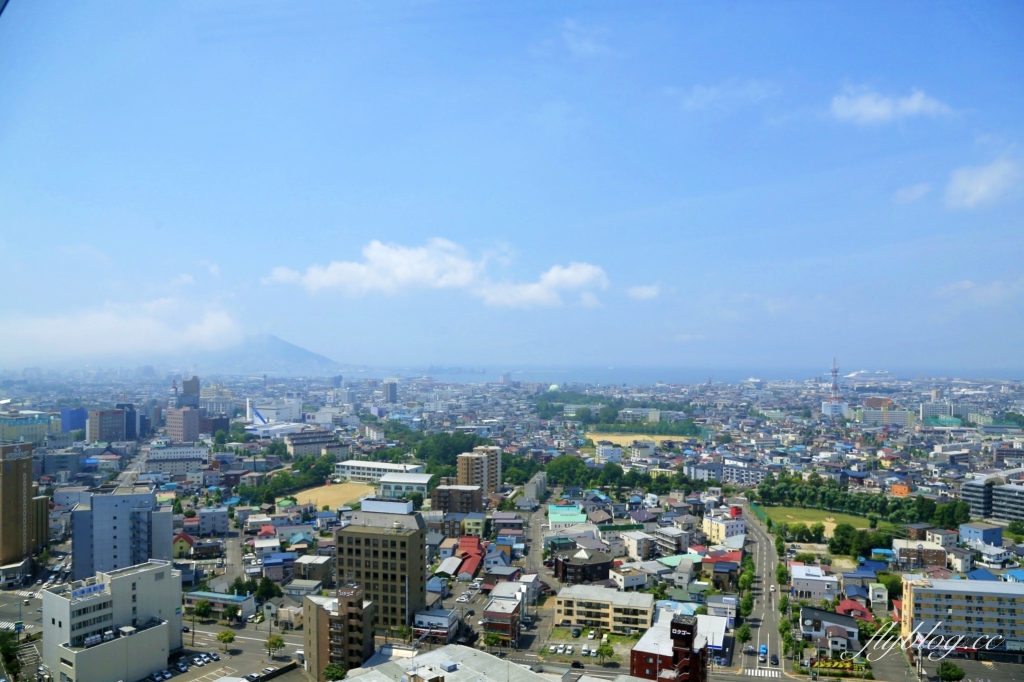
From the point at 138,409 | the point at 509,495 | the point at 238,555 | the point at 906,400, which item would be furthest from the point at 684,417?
the point at 238,555

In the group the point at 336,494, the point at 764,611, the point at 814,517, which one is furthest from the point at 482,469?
the point at 764,611

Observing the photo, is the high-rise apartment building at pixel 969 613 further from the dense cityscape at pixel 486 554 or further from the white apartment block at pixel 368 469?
the white apartment block at pixel 368 469

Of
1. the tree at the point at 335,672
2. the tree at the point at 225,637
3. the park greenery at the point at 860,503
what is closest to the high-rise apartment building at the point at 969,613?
the tree at the point at 335,672

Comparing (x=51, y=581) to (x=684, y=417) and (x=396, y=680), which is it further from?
(x=684, y=417)

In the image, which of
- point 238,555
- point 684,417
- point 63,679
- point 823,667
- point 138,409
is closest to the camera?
point 63,679

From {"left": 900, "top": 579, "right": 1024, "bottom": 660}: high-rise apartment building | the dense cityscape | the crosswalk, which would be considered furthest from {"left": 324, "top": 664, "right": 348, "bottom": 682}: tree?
{"left": 900, "top": 579, "right": 1024, "bottom": 660}: high-rise apartment building

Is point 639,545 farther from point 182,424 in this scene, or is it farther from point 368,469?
point 182,424
